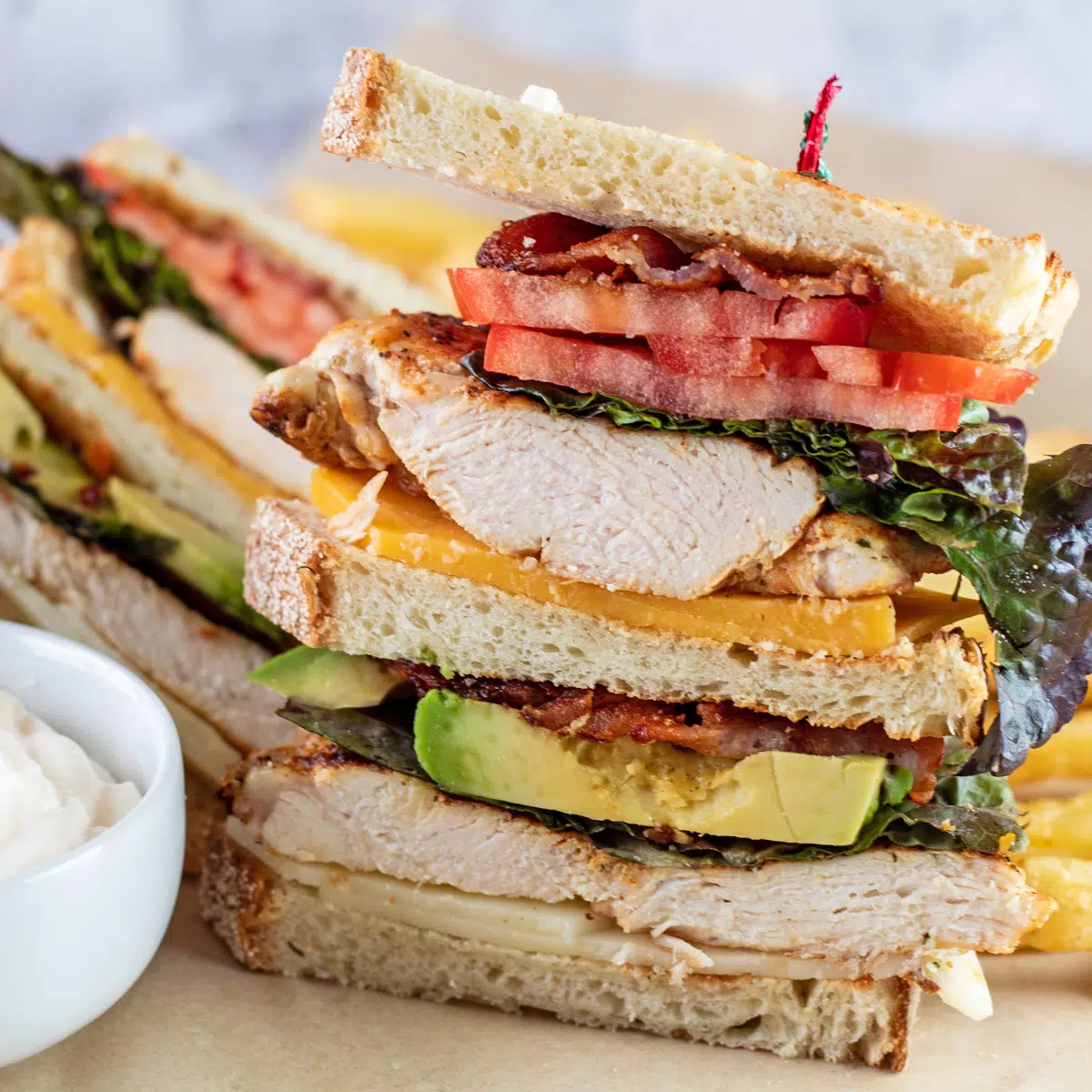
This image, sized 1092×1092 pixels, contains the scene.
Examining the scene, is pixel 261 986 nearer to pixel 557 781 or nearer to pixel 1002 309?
pixel 557 781

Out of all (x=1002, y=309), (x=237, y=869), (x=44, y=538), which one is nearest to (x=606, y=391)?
(x=1002, y=309)

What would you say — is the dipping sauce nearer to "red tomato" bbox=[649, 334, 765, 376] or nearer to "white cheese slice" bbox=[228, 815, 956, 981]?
"white cheese slice" bbox=[228, 815, 956, 981]

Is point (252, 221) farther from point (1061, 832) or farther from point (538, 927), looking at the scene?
point (1061, 832)

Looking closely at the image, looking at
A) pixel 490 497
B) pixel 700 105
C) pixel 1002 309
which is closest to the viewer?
pixel 1002 309

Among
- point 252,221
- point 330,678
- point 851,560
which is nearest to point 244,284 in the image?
point 252,221

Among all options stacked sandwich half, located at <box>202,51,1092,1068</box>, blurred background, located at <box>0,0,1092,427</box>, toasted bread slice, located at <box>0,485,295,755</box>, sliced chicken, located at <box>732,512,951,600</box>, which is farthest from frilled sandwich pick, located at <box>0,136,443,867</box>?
blurred background, located at <box>0,0,1092,427</box>

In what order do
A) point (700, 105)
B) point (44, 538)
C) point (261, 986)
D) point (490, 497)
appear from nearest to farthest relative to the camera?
point (490, 497), point (261, 986), point (44, 538), point (700, 105)
